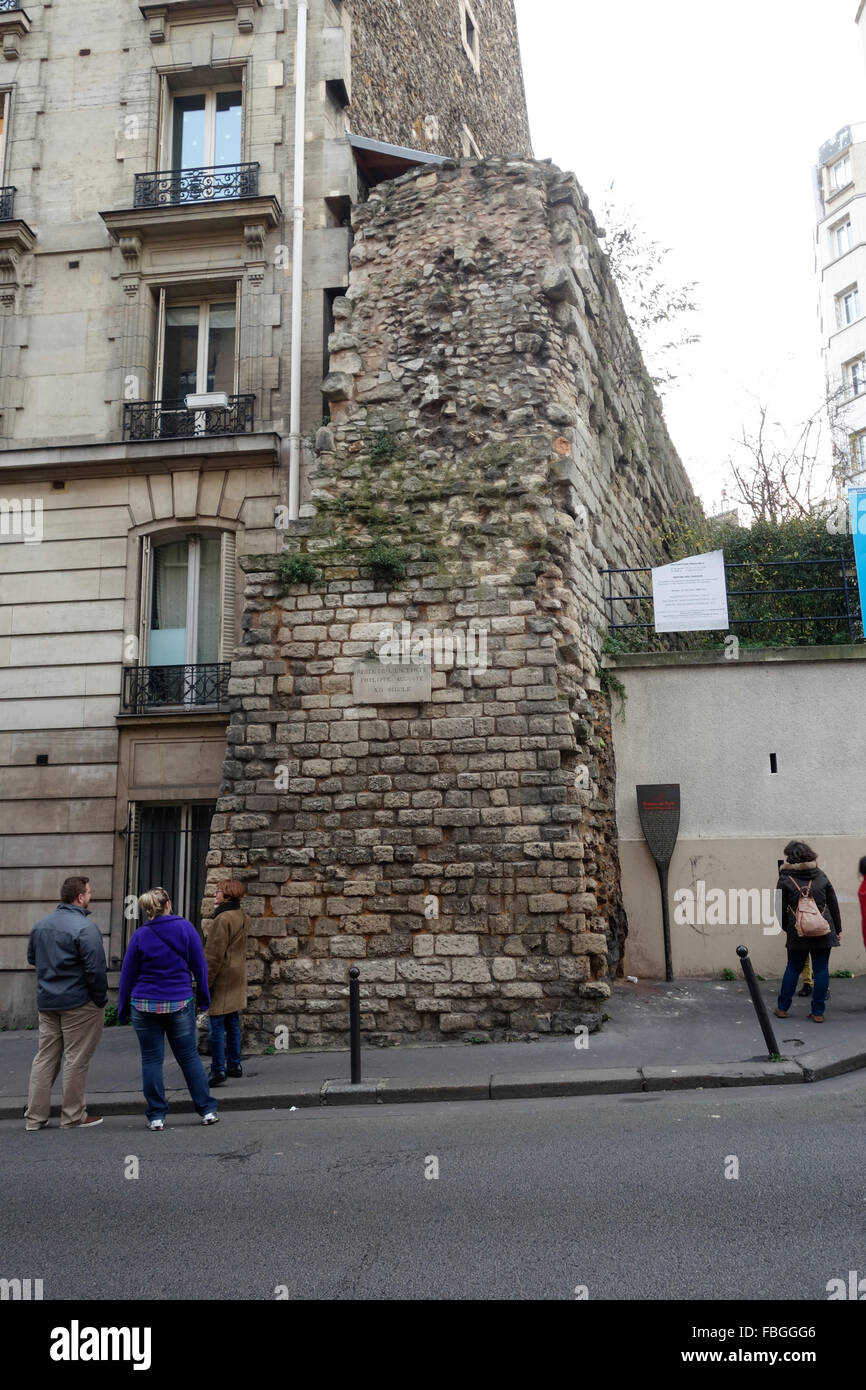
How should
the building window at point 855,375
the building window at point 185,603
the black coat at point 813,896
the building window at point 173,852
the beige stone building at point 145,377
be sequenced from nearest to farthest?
the black coat at point 813,896 → the building window at point 173,852 → the beige stone building at point 145,377 → the building window at point 185,603 → the building window at point 855,375

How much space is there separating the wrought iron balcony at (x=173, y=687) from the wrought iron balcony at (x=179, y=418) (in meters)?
2.85

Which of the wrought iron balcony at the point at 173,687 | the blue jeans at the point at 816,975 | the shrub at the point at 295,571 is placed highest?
the shrub at the point at 295,571

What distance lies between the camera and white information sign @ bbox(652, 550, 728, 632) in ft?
37.0

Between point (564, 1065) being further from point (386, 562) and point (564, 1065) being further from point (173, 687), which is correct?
point (173, 687)

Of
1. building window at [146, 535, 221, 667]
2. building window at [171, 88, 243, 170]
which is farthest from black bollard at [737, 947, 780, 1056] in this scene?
building window at [171, 88, 243, 170]

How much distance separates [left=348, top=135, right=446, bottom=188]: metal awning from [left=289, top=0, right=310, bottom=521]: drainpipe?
2.32ft

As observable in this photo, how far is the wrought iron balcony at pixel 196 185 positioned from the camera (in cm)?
1303

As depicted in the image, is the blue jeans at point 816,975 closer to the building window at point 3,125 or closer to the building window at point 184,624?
the building window at point 184,624

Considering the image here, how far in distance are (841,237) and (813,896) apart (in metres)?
→ 31.9

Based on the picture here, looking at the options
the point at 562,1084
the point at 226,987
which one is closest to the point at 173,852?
the point at 226,987

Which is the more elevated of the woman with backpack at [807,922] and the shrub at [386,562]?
the shrub at [386,562]

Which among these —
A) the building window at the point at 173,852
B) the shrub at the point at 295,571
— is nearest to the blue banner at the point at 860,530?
the shrub at the point at 295,571

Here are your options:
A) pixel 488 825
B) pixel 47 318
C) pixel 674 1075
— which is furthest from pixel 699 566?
pixel 47 318

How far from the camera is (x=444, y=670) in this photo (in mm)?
9242
